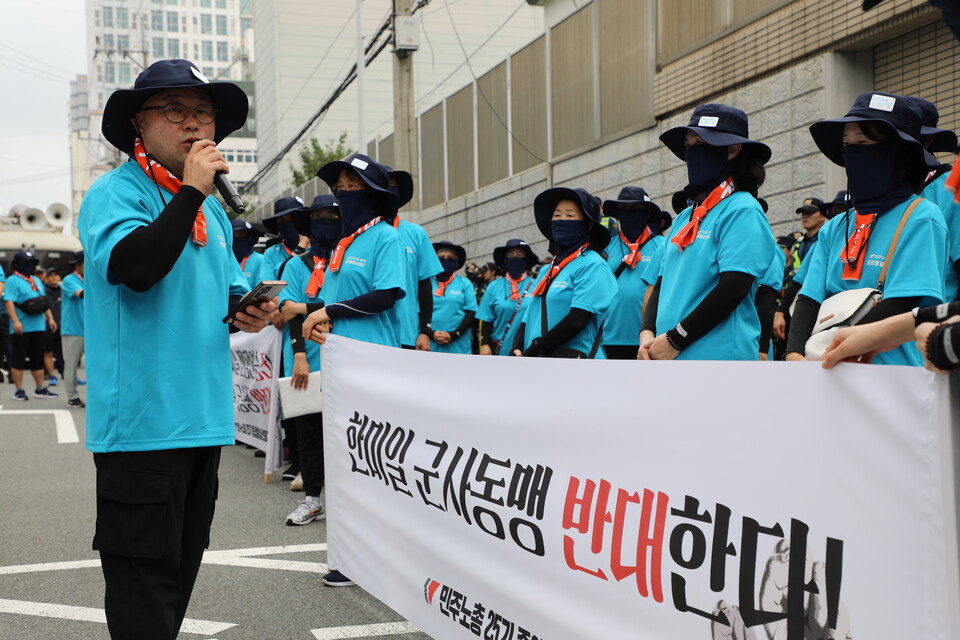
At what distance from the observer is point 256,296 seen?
287 centimetres

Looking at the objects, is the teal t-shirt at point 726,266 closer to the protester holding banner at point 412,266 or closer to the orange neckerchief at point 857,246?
the orange neckerchief at point 857,246

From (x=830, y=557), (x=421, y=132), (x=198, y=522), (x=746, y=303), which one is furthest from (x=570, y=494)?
(x=421, y=132)

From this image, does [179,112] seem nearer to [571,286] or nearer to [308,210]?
[571,286]

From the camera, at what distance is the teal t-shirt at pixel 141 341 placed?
265cm

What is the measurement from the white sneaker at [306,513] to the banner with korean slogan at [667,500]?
2098mm

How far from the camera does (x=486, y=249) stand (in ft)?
72.1

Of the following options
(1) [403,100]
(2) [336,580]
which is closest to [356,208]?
(2) [336,580]

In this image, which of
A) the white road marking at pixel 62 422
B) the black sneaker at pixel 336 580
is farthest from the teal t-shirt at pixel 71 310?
the black sneaker at pixel 336 580

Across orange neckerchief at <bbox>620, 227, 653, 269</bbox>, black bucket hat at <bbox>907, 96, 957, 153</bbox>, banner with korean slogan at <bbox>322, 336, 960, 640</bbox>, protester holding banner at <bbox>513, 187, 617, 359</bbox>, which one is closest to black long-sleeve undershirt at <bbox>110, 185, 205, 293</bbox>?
banner with korean slogan at <bbox>322, 336, 960, 640</bbox>

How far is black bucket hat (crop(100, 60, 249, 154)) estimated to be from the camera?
2.73m

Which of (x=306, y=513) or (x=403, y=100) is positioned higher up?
(x=403, y=100)

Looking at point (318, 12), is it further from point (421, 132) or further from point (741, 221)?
point (741, 221)

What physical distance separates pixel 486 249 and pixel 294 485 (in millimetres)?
15467

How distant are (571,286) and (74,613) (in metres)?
3.01
